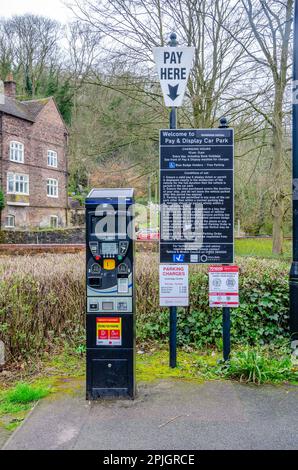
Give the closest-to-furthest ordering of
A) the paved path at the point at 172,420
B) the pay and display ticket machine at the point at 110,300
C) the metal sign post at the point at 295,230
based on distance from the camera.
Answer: the paved path at the point at 172,420 < the pay and display ticket machine at the point at 110,300 < the metal sign post at the point at 295,230

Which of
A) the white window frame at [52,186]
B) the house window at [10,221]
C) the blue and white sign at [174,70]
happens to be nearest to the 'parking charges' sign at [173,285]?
the blue and white sign at [174,70]

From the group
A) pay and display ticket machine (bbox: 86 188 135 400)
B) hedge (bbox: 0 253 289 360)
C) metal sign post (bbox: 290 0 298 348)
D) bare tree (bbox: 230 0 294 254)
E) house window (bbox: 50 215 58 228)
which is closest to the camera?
pay and display ticket machine (bbox: 86 188 135 400)

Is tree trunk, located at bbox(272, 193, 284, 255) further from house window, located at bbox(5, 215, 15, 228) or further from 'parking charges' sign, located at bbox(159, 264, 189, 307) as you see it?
house window, located at bbox(5, 215, 15, 228)

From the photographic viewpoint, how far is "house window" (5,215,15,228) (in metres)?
31.4

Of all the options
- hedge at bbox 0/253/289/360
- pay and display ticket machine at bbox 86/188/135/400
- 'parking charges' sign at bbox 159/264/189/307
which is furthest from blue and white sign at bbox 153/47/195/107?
hedge at bbox 0/253/289/360

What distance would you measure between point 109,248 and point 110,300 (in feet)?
1.61

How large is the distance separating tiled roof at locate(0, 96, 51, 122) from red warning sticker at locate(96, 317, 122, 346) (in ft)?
98.8

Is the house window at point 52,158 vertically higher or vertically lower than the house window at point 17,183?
higher

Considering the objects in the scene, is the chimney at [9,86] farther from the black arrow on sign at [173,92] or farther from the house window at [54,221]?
the black arrow on sign at [173,92]

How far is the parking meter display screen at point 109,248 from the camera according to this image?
3846mm

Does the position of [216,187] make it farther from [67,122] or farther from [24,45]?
[24,45]

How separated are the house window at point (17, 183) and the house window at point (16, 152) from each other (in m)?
1.19

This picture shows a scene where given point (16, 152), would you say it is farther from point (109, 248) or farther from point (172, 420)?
point (172, 420)

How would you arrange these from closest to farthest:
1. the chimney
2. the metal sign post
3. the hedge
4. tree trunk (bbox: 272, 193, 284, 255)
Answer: the metal sign post → the hedge → tree trunk (bbox: 272, 193, 284, 255) → the chimney
